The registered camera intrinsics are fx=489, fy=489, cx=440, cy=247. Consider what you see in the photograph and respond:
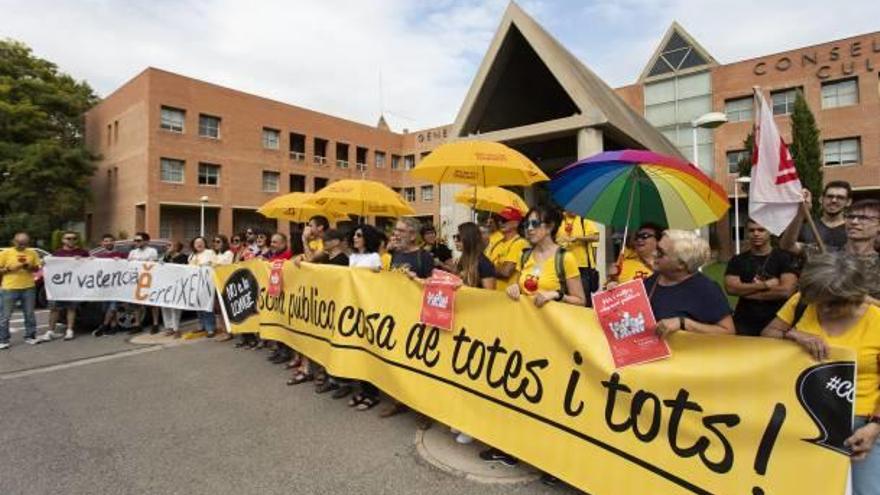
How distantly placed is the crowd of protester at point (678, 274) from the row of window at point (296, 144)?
28.3m

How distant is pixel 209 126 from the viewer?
34844 millimetres

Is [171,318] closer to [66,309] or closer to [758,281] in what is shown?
[66,309]

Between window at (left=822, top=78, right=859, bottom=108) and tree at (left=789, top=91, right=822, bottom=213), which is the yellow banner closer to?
tree at (left=789, top=91, right=822, bottom=213)

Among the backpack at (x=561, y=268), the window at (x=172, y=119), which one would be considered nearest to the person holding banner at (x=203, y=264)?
the backpack at (x=561, y=268)

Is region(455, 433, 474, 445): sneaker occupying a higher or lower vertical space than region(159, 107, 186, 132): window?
lower

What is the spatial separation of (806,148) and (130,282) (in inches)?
1152

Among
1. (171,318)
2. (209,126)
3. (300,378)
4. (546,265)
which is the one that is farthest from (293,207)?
(209,126)

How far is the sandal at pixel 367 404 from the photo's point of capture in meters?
4.73

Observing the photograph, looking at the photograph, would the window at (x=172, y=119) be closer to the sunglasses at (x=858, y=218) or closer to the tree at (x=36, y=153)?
the tree at (x=36, y=153)

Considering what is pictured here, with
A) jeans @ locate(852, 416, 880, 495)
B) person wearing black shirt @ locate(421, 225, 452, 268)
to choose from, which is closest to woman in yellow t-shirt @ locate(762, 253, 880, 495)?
jeans @ locate(852, 416, 880, 495)

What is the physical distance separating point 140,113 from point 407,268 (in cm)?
3445

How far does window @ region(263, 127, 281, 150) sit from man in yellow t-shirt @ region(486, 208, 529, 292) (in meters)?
36.2

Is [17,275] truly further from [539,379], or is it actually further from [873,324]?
[873,324]

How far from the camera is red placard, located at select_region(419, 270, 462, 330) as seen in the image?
388cm
